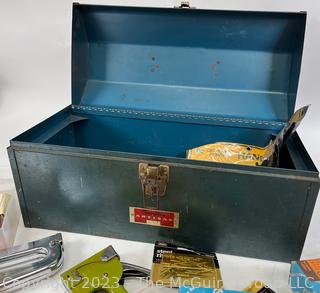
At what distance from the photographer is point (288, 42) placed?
1090 mm

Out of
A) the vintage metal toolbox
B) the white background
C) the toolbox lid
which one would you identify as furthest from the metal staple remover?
the toolbox lid

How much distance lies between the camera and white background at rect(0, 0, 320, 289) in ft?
4.06

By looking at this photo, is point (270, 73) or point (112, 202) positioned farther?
point (270, 73)

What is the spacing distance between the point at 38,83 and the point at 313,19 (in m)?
1.19

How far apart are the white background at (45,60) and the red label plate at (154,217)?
60cm

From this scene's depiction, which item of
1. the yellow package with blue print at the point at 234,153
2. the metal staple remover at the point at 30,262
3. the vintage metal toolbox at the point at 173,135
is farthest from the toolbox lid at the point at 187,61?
the metal staple remover at the point at 30,262

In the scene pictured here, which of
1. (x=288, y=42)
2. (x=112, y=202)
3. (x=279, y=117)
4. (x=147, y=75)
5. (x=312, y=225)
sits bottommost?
(x=312, y=225)

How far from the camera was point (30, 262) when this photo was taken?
0.82 m

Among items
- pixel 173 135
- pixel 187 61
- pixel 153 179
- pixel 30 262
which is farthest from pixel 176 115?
pixel 30 262

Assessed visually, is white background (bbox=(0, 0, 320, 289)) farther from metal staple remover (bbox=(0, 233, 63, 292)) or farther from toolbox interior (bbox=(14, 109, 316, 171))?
metal staple remover (bbox=(0, 233, 63, 292))

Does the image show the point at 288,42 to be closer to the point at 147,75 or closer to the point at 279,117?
the point at 279,117

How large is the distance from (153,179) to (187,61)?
557mm

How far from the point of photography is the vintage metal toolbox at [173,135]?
0.80 meters

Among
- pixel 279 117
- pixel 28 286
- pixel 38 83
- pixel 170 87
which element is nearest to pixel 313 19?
pixel 279 117
